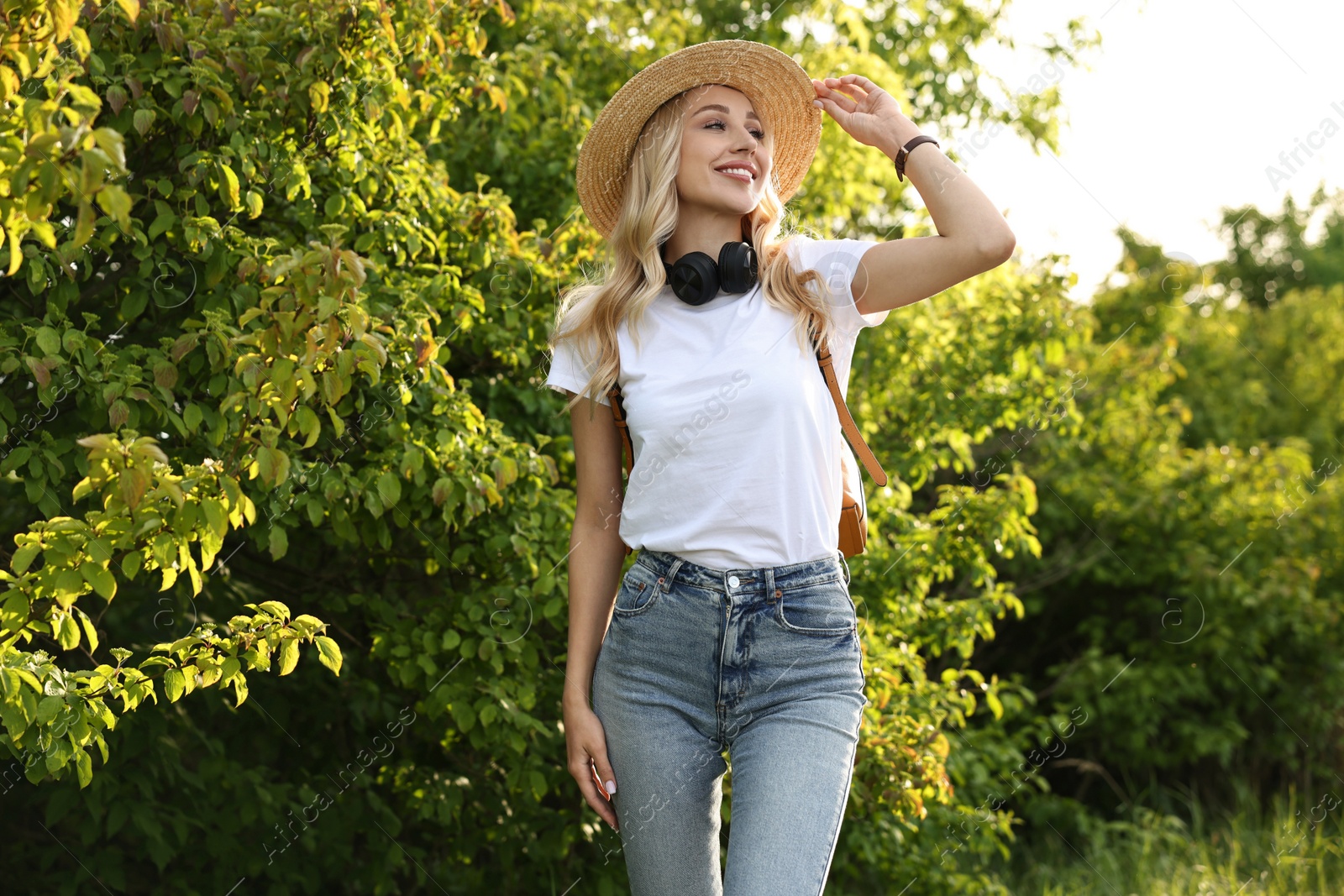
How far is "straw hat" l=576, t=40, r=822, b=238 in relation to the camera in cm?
229

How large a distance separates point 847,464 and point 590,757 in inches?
27.5

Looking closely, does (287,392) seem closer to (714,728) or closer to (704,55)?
(714,728)

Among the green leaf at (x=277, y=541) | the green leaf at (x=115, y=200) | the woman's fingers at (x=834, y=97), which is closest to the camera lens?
the green leaf at (x=115, y=200)

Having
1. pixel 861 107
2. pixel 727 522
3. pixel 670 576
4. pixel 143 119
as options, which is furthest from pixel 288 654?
pixel 861 107

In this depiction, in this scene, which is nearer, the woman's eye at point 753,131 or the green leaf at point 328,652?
the green leaf at point 328,652

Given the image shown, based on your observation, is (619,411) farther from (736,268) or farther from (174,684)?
(174,684)

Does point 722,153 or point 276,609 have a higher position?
point 722,153

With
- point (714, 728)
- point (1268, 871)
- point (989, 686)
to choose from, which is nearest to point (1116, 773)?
point (1268, 871)

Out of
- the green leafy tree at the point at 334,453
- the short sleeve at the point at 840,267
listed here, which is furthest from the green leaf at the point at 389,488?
the short sleeve at the point at 840,267

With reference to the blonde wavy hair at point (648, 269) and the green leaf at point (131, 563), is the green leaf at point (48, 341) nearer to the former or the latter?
the green leaf at point (131, 563)

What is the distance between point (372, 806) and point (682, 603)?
6.18ft

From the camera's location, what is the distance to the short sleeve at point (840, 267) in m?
A: 1.99

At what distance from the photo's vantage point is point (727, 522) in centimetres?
188

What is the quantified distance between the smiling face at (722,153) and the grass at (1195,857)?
10.5 feet
